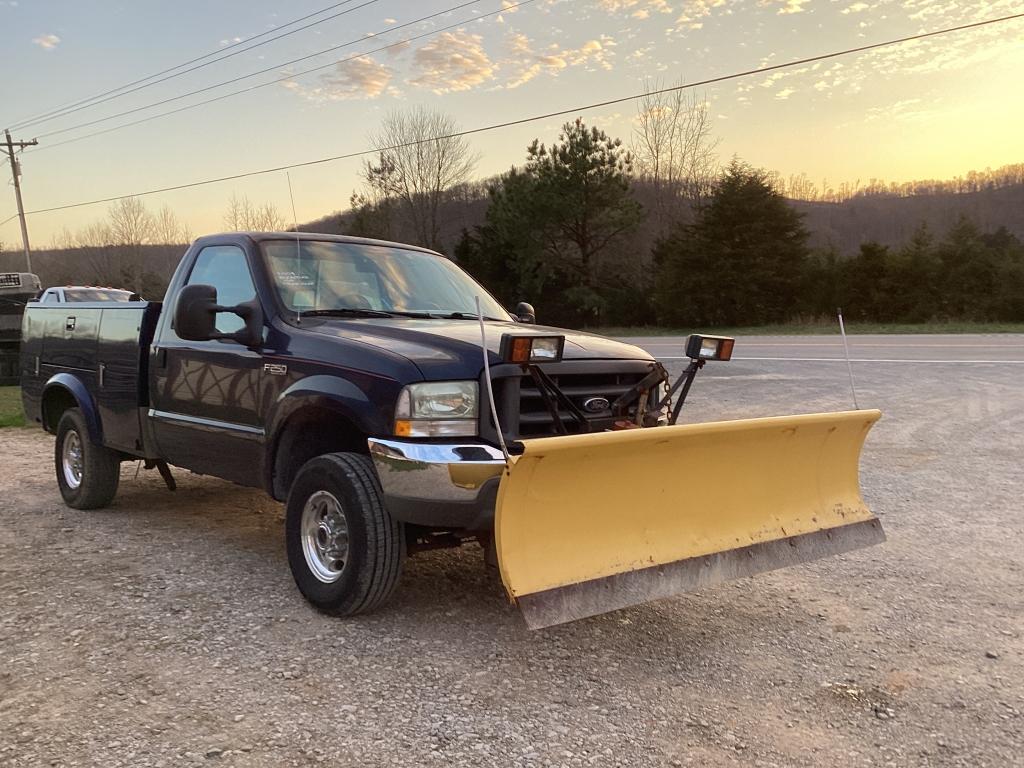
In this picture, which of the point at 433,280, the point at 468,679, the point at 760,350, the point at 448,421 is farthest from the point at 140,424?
the point at 760,350

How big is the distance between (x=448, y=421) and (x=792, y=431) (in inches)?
70.8

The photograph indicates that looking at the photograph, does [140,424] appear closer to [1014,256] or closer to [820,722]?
[820,722]

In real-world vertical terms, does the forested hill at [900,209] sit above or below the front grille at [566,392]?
above

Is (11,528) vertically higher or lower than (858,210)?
lower

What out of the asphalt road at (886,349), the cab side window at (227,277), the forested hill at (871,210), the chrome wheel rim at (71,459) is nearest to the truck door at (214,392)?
the cab side window at (227,277)

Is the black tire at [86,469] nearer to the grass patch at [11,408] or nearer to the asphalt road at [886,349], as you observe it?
the grass patch at [11,408]

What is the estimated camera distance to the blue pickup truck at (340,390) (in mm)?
3809

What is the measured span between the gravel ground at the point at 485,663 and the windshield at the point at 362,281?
5.20 feet

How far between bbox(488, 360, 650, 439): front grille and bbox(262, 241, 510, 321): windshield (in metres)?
1.24

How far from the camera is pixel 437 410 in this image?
3.82 m

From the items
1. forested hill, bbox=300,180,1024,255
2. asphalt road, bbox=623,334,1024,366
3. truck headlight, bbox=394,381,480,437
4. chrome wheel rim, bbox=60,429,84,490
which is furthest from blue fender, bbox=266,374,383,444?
forested hill, bbox=300,180,1024,255

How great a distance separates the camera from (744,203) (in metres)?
35.3

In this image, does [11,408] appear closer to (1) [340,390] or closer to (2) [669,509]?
(1) [340,390]

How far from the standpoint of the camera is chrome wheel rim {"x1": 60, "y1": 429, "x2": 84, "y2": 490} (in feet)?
22.0
